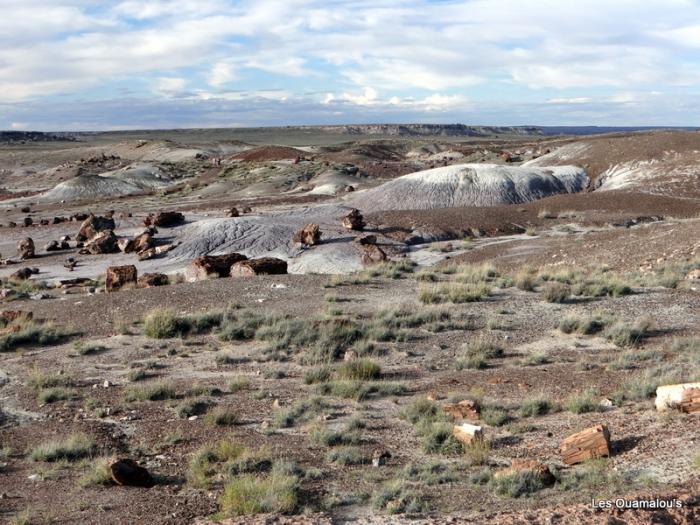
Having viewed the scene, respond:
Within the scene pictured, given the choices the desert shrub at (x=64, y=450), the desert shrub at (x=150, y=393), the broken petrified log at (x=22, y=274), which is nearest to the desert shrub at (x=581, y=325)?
the desert shrub at (x=150, y=393)

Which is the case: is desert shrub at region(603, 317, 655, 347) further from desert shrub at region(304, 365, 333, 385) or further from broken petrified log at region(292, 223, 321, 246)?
broken petrified log at region(292, 223, 321, 246)

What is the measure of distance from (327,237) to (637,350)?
61.5 ft

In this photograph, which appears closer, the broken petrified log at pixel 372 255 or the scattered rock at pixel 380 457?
the scattered rock at pixel 380 457

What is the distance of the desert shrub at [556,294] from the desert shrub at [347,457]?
8.97 meters

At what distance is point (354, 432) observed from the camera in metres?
9.06

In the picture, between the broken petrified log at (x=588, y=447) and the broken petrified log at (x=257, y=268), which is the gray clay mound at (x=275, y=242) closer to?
the broken petrified log at (x=257, y=268)

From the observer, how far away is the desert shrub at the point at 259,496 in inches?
258

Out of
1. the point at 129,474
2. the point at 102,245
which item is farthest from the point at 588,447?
the point at 102,245

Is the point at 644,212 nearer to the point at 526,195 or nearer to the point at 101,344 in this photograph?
the point at 526,195

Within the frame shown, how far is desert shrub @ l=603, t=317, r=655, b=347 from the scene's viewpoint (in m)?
13.0

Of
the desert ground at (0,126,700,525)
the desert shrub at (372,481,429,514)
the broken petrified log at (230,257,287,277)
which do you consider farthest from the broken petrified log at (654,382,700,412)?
the broken petrified log at (230,257,287,277)

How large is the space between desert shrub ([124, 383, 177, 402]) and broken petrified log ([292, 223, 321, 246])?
18508 mm

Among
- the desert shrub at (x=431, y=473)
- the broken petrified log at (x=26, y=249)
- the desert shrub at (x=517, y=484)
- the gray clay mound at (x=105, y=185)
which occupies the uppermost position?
the gray clay mound at (x=105, y=185)

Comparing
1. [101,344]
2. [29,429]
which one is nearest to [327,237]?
[101,344]
